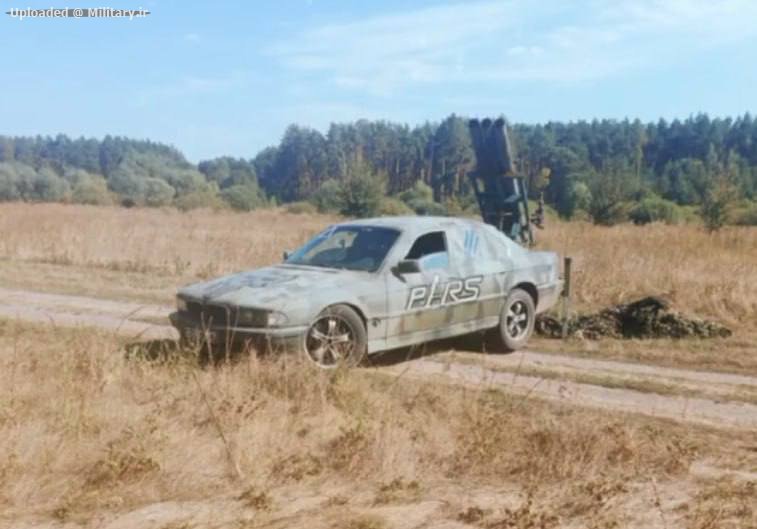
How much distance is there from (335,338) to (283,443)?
2.58 meters

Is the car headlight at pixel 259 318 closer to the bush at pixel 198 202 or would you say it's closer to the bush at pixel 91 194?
the bush at pixel 198 202

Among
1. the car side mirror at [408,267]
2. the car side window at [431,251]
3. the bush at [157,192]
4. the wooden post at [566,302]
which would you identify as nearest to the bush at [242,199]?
the bush at [157,192]

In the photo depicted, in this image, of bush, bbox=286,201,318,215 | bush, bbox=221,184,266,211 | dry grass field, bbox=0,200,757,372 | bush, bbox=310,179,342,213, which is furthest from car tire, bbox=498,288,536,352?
bush, bbox=221,184,266,211

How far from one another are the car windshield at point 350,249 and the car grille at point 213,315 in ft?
4.78

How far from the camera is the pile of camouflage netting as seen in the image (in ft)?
34.0

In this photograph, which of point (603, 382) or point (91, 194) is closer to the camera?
point (603, 382)

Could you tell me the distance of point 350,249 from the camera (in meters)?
8.56

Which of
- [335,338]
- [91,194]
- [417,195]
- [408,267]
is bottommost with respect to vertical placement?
[335,338]

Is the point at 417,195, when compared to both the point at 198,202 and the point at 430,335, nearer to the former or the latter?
the point at 198,202

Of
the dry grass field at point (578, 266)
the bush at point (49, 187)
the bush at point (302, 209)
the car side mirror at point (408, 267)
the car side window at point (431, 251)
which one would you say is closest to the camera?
the car side mirror at point (408, 267)

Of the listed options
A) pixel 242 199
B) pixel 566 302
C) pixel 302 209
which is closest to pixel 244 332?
pixel 566 302

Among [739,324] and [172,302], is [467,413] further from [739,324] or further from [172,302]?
[172,302]

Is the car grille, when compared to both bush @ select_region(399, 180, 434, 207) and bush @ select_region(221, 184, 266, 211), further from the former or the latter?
bush @ select_region(399, 180, 434, 207)

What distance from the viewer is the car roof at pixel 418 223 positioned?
869cm
